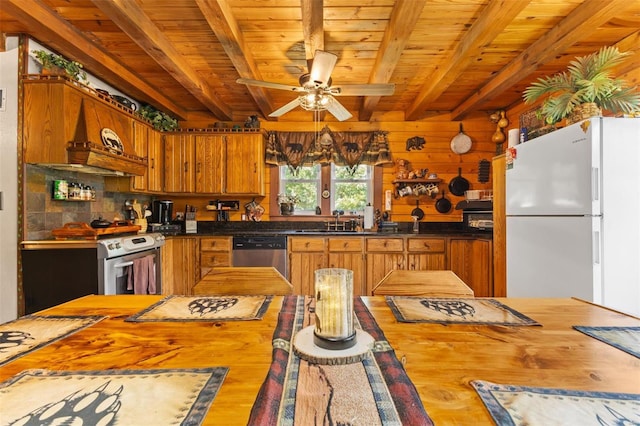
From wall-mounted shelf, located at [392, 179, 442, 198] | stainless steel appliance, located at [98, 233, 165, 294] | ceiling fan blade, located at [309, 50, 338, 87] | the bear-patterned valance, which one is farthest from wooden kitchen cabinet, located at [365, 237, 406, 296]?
stainless steel appliance, located at [98, 233, 165, 294]

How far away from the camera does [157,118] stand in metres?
3.71

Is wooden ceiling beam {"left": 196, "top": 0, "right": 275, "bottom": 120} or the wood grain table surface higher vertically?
wooden ceiling beam {"left": 196, "top": 0, "right": 275, "bottom": 120}

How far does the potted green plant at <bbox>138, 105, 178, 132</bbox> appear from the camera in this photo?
12.1ft

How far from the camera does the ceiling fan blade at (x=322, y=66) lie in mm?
1803

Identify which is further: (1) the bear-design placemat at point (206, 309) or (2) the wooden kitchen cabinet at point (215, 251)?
(2) the wooden kitchen cabinet at point (215, 251)

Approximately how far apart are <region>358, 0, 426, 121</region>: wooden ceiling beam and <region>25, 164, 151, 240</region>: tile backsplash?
9.75ft

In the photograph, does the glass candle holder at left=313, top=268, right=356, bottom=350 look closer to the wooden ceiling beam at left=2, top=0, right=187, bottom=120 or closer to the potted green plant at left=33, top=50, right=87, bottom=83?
the wooden ceiling beam at left=2, top=0, right=187, bottom=120

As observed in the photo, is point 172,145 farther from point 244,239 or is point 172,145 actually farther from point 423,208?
point 423,208

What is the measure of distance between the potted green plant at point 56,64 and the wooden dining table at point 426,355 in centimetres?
233

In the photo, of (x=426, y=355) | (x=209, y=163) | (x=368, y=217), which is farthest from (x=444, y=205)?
(x=426, y=355)

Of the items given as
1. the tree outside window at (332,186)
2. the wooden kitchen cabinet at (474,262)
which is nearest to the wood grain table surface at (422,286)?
the wooden kitchen cabinet at (474,262)

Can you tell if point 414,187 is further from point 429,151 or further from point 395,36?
point 395,36

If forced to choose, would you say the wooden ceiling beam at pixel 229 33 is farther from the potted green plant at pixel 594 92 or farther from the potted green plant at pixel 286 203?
the potted green plant at pixel 594 92

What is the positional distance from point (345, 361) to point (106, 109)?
3.19 metres
